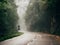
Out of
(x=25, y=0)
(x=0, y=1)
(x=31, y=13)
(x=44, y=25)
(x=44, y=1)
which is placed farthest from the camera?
(x=25, y=0)

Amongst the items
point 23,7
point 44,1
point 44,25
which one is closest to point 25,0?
point 23,7

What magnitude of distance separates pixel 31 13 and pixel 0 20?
142ft

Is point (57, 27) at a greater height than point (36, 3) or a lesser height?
lesser

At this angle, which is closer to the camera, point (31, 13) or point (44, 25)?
point (44, 25)

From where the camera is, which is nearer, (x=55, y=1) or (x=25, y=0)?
(x=55, y=1)

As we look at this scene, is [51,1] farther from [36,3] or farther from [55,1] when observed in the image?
[36,3]

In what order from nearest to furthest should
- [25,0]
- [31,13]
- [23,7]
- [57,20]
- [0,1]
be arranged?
[0,1] < [57,20] < [31,13] < [25,0] < [23,7]

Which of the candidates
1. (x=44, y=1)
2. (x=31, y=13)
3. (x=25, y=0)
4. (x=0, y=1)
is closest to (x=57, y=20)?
(x=44, y=1)

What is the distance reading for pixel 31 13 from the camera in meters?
64.9

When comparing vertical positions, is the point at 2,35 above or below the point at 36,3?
below

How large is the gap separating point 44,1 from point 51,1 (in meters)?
7.84

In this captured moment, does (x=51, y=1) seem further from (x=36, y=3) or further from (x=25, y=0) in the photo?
(x=25, y=0)

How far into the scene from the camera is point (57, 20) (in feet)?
125

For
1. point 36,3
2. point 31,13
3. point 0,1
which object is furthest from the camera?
point 31,13
